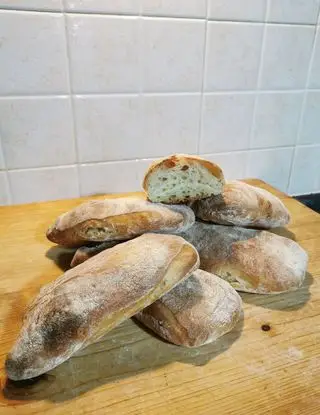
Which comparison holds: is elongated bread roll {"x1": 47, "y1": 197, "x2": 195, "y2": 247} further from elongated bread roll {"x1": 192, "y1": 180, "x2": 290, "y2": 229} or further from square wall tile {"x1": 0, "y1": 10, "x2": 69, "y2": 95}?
square wall tile {"x1": 0, "y1": 10, "x2": 69, "y2": 95}

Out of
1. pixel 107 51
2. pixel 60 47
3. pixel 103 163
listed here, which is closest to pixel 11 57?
pixel 60 47

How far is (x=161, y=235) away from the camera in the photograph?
0.53 meters

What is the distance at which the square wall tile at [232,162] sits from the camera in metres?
1.02

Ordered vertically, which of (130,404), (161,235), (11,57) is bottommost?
(130,404)

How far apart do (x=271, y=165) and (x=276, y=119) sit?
15 cm

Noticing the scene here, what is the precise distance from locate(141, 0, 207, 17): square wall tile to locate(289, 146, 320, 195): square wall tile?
54cm

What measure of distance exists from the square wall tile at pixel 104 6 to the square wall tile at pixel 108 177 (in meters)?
0.36

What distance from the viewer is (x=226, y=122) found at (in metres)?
0.97

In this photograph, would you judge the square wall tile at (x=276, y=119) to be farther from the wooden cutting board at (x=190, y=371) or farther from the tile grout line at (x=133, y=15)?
the wooden cutting board at (x=190, y=371)

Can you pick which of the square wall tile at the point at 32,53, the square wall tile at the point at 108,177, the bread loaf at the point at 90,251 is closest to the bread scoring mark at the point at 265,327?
the bread loaf at the point at 90,251

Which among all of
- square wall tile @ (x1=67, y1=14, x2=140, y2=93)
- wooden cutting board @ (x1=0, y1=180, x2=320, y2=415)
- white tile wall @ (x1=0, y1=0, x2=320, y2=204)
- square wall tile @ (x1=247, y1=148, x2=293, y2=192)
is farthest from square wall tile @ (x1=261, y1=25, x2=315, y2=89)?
wooden cutting board @ (x1=0, y1=180, x2=320, y2=415)

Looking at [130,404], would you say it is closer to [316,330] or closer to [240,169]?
[316,330]

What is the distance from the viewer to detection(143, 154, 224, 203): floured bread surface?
0.58 m

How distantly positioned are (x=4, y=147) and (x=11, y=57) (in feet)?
0.68
